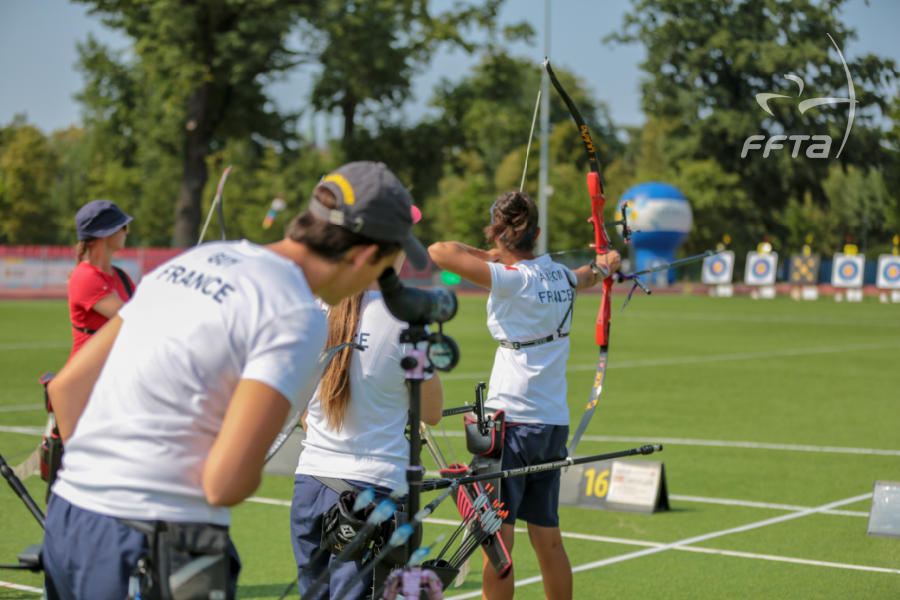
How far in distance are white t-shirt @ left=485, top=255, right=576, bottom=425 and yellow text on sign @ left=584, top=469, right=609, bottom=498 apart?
270cm

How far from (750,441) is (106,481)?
8643mm

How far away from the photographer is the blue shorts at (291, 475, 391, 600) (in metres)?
2.96

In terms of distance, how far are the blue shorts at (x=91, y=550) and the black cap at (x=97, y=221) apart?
335cm

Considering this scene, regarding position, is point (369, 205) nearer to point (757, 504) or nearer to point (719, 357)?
point (757, 504)

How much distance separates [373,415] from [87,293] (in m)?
2.60

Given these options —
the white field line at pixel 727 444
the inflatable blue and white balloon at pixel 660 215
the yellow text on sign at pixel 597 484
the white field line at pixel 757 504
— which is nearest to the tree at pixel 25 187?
the inflatable blue and white balloon at pixel 660 215

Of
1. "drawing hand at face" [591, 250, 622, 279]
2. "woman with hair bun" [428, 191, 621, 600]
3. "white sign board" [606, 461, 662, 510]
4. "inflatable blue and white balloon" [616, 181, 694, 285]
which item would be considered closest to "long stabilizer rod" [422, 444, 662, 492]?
"woman with hair bun" [428, 191, 621, 600]

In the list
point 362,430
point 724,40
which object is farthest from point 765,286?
point 362,430

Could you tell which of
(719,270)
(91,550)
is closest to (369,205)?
(91,550)

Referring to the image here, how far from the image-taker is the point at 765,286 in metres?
50.4

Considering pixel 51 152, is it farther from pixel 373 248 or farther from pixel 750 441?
pixel 373 248

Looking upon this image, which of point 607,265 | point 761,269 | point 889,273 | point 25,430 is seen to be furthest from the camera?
point 761,269

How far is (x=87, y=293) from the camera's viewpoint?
195 inches

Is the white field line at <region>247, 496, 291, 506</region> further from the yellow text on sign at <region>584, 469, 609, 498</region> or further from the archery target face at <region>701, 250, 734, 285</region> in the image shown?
the archery target face at <region>701, 250, 734, 285</region>
